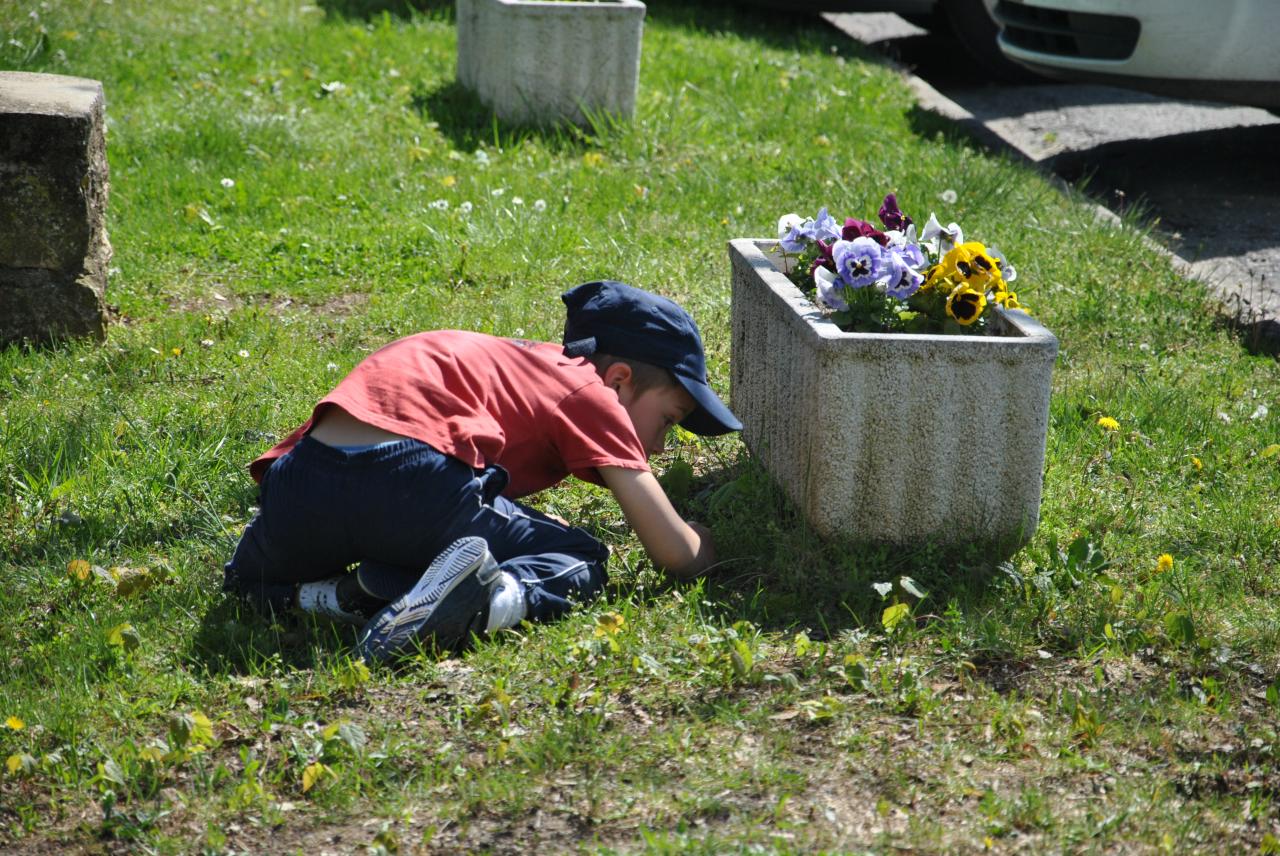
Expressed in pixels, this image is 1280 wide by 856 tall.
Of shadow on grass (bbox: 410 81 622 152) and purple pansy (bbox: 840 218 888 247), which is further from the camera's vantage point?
shadow on grass (bbox: 410 81 622 152)

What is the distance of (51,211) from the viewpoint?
13.8 feet

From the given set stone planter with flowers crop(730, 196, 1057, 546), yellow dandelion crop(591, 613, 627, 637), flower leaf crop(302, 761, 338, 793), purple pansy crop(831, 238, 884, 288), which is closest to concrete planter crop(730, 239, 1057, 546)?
stone planter with flowers crop(730, 196, 1057, 546)

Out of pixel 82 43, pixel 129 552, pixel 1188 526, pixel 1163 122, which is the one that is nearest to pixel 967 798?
pixel 1188 526

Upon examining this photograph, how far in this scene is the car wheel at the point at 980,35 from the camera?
8.13m

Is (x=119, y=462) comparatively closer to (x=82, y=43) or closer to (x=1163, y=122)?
(x=82, y=43)

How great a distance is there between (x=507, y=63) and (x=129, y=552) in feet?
12.8

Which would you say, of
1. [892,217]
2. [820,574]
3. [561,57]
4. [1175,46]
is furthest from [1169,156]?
[820,574]

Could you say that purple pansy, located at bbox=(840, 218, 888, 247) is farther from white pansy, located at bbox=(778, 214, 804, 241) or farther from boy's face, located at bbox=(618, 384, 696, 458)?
boy's face, located at bbox=(618, 384, 696, 458)

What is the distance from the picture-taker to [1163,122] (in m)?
7.61

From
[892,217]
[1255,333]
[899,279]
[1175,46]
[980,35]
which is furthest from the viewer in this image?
[980,35]

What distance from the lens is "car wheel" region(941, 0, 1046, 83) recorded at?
813cm

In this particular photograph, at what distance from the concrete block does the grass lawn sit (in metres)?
0.14

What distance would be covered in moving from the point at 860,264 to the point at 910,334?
0.68 feet

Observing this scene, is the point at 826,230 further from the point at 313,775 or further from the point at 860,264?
the point at 313,775
